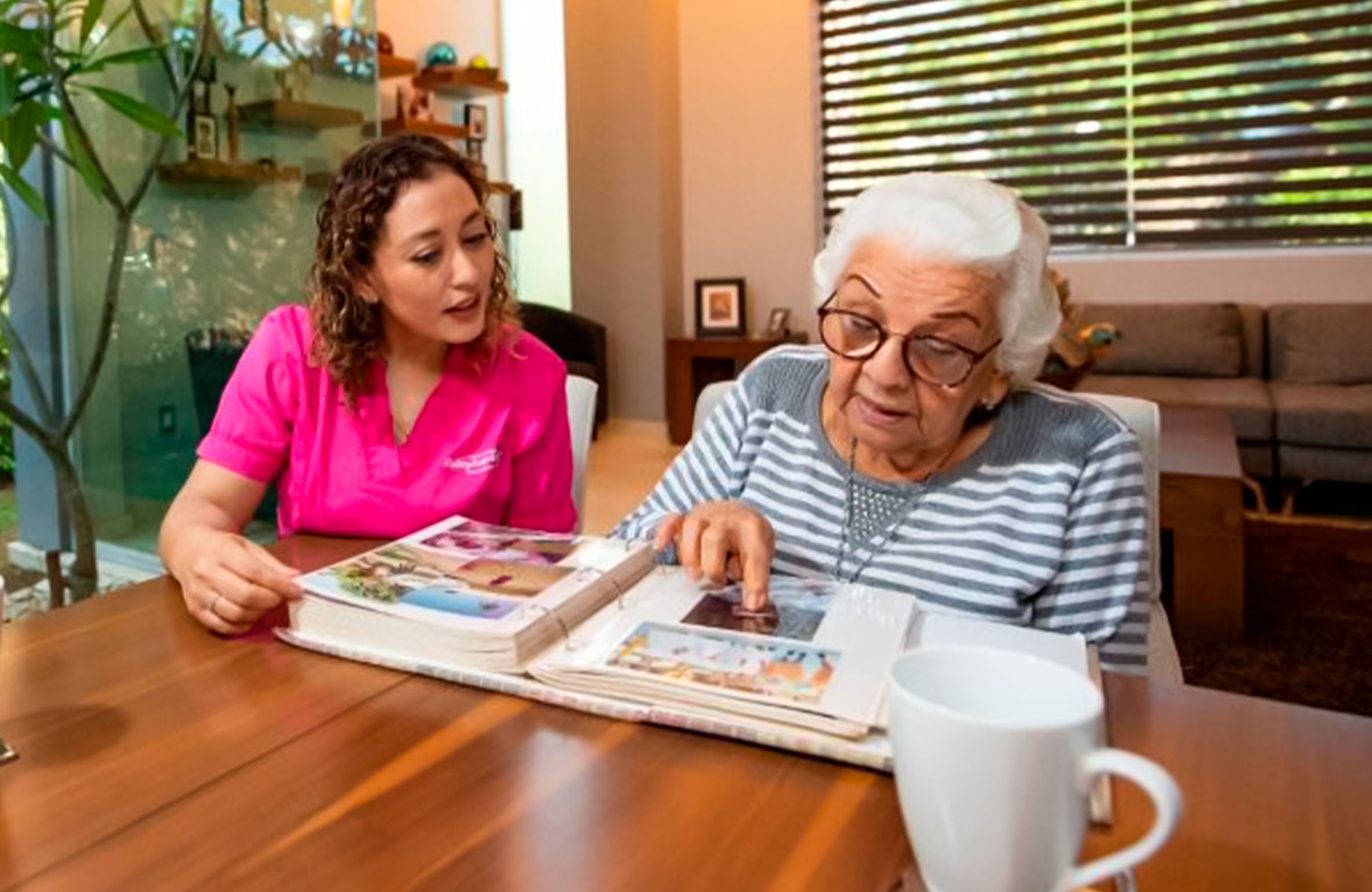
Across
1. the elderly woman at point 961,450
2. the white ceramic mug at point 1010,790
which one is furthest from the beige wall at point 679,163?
the white ceramic mug at point 1010,790

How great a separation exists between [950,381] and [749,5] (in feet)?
16.6

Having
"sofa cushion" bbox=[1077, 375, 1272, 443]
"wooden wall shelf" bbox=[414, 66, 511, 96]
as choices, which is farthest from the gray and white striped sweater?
"wooden wall shelf" bbox=[414, 66, 511, 96]

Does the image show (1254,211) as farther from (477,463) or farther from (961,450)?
(477,463)

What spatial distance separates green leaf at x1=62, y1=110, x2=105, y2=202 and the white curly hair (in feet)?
7.91

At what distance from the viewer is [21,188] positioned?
8.27 ft

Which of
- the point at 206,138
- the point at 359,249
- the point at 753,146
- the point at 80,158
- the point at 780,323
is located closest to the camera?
the point at 359,249

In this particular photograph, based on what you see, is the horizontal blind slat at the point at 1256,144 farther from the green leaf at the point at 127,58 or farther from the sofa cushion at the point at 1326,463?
the green leaf at the point at 127,58

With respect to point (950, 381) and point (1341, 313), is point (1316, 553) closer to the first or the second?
point (1341, 313)

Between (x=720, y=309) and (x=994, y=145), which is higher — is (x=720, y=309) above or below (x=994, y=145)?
below

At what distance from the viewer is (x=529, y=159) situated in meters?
6.06

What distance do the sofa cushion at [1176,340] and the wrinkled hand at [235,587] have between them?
407cm

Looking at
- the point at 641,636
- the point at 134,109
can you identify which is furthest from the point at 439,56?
the point at 641,636

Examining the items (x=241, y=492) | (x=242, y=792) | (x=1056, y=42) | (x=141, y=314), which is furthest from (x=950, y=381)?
(x=1056, y=42)

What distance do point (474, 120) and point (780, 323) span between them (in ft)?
6.19
